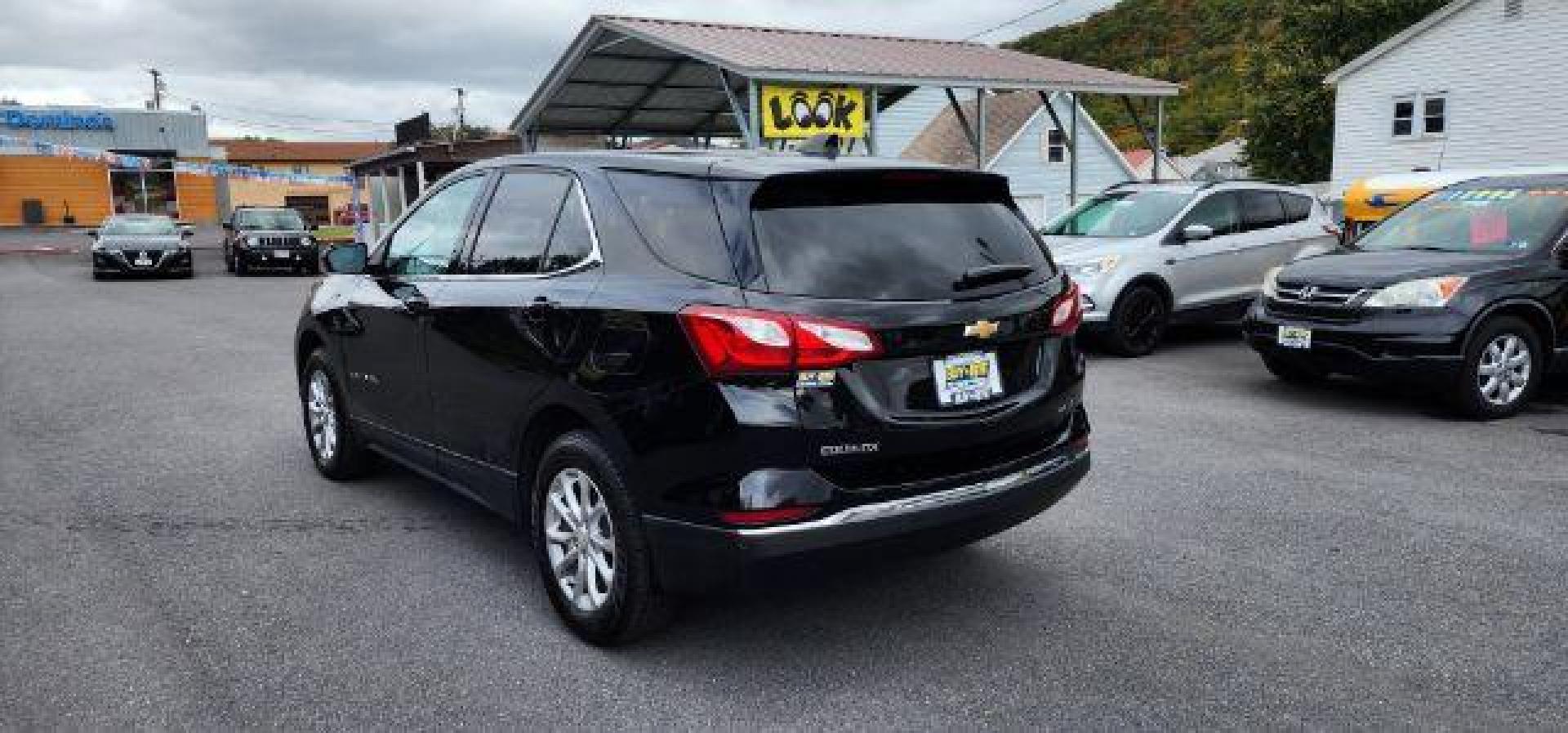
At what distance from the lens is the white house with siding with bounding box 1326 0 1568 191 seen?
24.7 metres

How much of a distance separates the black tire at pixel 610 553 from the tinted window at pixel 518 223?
765 mm

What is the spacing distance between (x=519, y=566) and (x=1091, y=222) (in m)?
8.21

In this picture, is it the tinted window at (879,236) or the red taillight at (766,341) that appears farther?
the tinted window at (879,236)

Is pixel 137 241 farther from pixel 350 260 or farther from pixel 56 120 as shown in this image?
pixel 56 120

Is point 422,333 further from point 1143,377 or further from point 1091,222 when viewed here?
point 1091,222

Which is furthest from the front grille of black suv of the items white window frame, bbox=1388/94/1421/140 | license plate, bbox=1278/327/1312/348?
white window frame, bbox=1388/94/1421/140

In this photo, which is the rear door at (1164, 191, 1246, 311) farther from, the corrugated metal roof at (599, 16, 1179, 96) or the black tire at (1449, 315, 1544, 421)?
the corrugated metal roof at (599, 16, 1179, 96)

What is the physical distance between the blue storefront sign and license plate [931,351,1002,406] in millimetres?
52793

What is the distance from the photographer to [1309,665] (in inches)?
133

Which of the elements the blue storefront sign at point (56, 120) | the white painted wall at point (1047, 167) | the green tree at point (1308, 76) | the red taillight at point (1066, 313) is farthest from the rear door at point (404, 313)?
the blue storefront sign at point (56, 120)

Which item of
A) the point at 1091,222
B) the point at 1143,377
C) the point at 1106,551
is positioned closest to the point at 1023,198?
the point at 1091,222

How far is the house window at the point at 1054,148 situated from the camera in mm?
36500

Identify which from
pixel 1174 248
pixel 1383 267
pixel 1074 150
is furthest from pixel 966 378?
pixel 1074 150

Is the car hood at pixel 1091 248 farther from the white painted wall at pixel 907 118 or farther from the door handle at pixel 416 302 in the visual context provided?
the white painted wall at pixel 907 118
